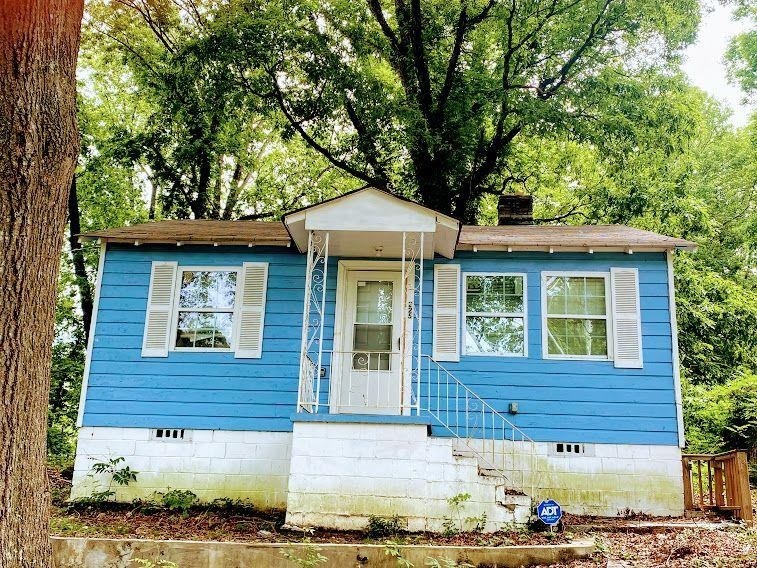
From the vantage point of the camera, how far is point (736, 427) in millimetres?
12219

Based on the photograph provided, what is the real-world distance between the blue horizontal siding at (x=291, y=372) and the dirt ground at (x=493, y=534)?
106cm

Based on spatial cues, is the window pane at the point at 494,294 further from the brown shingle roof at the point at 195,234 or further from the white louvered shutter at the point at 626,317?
the brown shingle roof at the point at 195,234

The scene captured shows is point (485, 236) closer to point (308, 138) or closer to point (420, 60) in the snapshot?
point (420, 60)

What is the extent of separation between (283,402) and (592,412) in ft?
13.1

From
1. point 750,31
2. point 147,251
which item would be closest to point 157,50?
point 147,251

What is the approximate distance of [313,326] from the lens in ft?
27.2

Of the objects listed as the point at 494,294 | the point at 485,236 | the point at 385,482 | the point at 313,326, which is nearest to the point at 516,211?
the point at 485,236

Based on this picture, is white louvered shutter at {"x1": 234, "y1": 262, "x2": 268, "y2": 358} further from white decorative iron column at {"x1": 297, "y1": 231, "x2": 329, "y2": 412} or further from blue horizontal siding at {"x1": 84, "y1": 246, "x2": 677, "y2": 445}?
white decorative iron column at {"x1": 297, "y1": 231, "x2": 329, "y2": 412}

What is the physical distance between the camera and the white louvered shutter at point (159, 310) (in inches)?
327

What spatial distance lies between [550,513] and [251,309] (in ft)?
14.8

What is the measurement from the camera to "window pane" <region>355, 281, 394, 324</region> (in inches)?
333

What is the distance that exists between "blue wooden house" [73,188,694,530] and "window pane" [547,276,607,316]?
0.06 ft

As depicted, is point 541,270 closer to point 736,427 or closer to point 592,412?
point 592,412

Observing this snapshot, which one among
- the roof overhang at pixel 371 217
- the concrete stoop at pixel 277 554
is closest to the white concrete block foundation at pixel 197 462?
the concrete stoop at pixel 277 554
